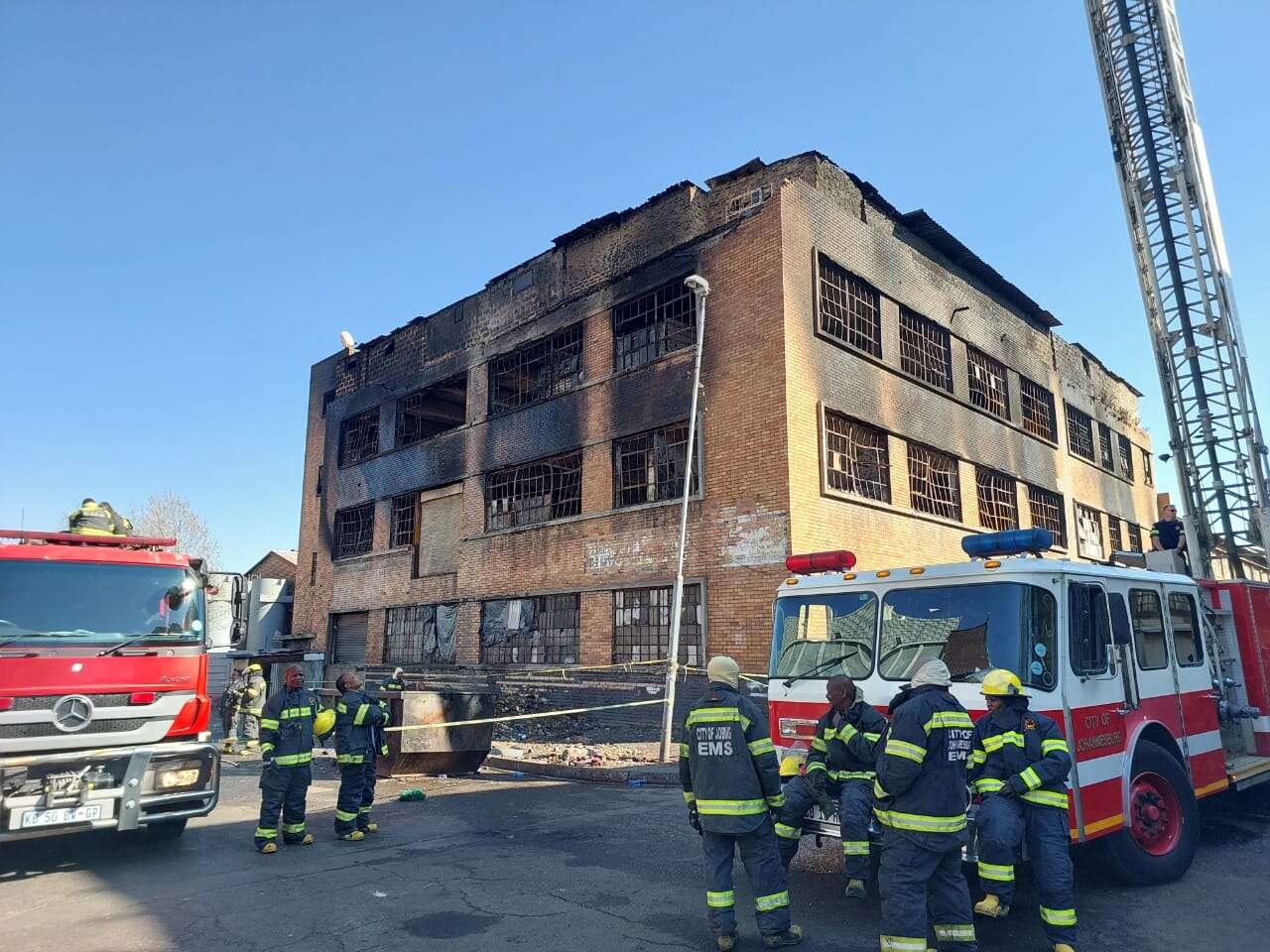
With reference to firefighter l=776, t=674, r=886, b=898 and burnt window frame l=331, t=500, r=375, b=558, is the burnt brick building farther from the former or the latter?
firefighter l=776, t=674, r=886, b=898

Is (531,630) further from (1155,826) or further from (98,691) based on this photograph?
(1155,826)

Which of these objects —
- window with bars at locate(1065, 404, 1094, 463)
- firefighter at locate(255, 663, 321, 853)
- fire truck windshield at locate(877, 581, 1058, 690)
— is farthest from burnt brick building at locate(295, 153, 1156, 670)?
firefighter at locate(255, 663, 321, 853)

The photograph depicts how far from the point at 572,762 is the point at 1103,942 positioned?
8.53m

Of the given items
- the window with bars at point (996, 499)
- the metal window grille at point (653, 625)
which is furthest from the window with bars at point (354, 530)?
the window with bars at point (996, 499)

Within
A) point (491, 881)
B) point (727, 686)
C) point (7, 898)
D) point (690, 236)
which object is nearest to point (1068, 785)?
point (727, 686)

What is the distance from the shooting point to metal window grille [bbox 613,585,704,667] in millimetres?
15039

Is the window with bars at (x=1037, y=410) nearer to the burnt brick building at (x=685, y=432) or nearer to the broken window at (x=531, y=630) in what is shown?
the burnt brick building at (x=685, y=432)

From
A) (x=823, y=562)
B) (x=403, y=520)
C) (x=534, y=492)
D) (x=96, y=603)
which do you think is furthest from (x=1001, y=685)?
(x=403, y=520)

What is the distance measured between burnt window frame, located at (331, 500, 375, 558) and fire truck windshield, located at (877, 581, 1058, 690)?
19292 millimetres

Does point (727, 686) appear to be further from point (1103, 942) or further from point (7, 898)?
point (7, 898)

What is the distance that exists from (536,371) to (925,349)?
29.2 ft

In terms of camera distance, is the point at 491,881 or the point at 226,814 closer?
the point at 491,881

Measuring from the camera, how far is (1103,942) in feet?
15.4

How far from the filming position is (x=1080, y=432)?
2498 cm
